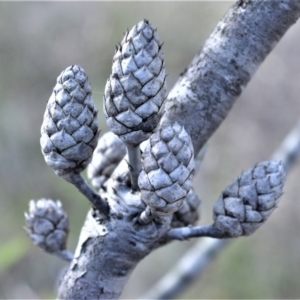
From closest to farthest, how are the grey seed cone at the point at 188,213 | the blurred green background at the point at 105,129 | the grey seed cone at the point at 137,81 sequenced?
1. the grey seed cone at the point at 137,81
2. the grey seed cone at the point at 188,213
3. the blurred green background at the point at 105,129

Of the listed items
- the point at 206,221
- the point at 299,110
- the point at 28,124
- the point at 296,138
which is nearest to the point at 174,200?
the point at 296,138

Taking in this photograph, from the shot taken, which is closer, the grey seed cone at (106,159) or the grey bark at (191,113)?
the grey bark at (191,113)

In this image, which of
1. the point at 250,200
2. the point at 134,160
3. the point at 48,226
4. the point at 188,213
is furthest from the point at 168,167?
the point at 48,226

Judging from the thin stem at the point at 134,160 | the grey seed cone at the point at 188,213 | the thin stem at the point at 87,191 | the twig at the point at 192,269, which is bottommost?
the twig at the point at 192,269

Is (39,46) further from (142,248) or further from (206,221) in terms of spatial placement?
(142,248)

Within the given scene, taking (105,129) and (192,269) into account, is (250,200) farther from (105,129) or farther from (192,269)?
(105,129)

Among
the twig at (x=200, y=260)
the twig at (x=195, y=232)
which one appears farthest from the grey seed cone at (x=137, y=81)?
the twig at (x=200, y=260)

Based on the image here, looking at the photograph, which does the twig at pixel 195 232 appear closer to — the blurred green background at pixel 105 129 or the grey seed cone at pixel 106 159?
the grey seed cone at pixel 106 159
